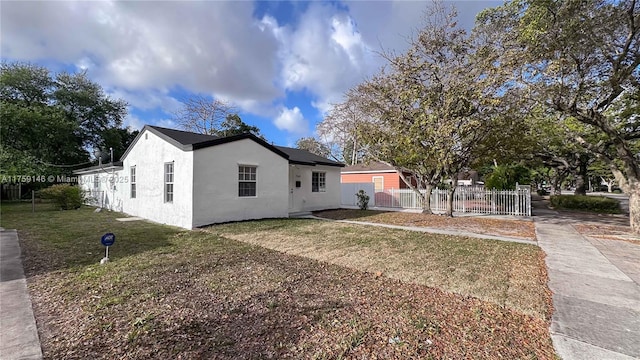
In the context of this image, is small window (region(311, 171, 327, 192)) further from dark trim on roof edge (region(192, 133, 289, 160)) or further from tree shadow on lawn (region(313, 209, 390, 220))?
dark trim on roof edge (region(192, 133, 289, 160))

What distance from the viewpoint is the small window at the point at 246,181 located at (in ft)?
34.8

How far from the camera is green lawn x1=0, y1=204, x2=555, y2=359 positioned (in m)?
2.56

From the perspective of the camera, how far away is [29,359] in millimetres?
2363

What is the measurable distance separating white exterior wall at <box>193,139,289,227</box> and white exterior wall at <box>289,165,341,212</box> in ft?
6.87

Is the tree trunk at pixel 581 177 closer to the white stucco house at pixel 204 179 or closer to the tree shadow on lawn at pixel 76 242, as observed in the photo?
the white stucco house at pixel 204 179

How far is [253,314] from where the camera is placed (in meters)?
3.21

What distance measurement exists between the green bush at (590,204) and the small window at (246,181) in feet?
66.8

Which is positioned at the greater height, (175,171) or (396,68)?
(396,68)

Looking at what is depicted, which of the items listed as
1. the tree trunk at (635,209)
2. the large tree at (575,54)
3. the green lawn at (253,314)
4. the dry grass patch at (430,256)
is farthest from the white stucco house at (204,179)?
the tree trunk at (635,209)

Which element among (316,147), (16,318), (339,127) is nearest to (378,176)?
(339,127)

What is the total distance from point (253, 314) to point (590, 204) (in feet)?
74.4

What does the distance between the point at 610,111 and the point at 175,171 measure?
19.8 meters

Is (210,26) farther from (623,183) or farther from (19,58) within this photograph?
(19,58)

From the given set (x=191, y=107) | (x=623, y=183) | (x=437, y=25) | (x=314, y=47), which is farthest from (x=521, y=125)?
(x=191, y=107)
